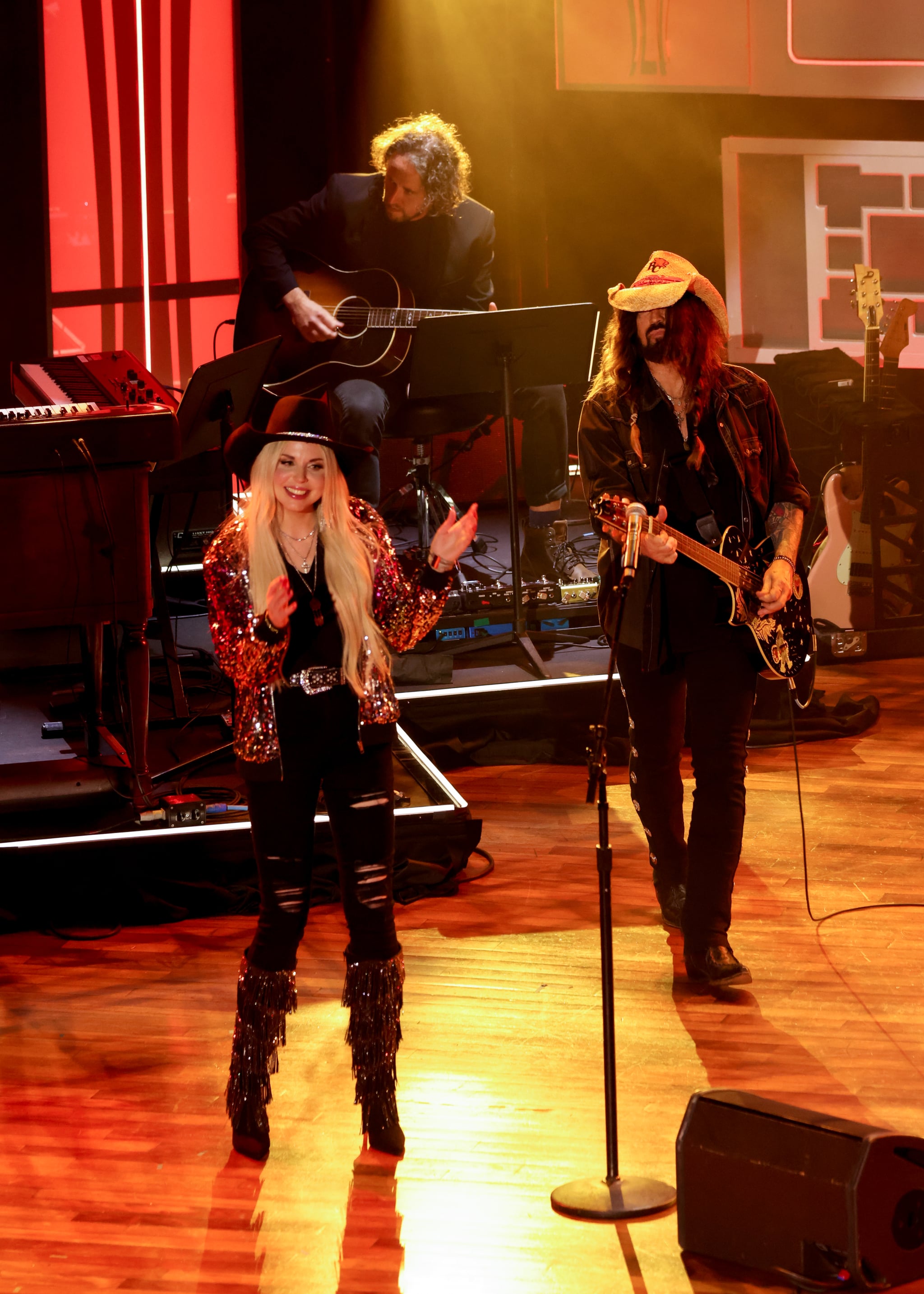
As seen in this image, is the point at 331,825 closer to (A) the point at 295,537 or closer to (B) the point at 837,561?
(A) the point at 295,537

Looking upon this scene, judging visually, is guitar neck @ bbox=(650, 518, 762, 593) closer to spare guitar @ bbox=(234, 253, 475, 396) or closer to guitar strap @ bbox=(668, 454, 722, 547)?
guitar strap @ bbox=(668, 454, 722, 547)

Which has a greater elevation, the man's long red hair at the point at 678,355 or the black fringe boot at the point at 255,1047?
the man's long red hair at the point at 678,355

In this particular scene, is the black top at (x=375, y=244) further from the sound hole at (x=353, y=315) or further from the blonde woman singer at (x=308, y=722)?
the blonde woman singer at (x=308, y=722)

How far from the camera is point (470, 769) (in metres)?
6.37

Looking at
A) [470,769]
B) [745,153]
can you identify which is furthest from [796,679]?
[745,153]

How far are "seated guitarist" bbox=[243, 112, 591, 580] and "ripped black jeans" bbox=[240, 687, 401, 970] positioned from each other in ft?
11.0

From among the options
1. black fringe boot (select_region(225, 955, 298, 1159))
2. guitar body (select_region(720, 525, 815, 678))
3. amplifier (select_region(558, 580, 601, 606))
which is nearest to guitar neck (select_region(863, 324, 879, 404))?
amplifier (select_region(558, 580, 601, 606))

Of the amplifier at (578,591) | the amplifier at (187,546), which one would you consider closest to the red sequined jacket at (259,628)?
the amplifier at (578,591)

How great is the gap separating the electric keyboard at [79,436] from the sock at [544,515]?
7.81ft

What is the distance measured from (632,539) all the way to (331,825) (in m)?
0.87

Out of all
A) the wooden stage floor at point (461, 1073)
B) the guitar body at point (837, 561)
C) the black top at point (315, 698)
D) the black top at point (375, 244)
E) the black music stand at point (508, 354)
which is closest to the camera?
the wooden stage floor at point (461, 1073)

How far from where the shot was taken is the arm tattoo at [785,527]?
3.82 meters

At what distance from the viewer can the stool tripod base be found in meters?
2.80

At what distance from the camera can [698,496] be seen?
376 cm
